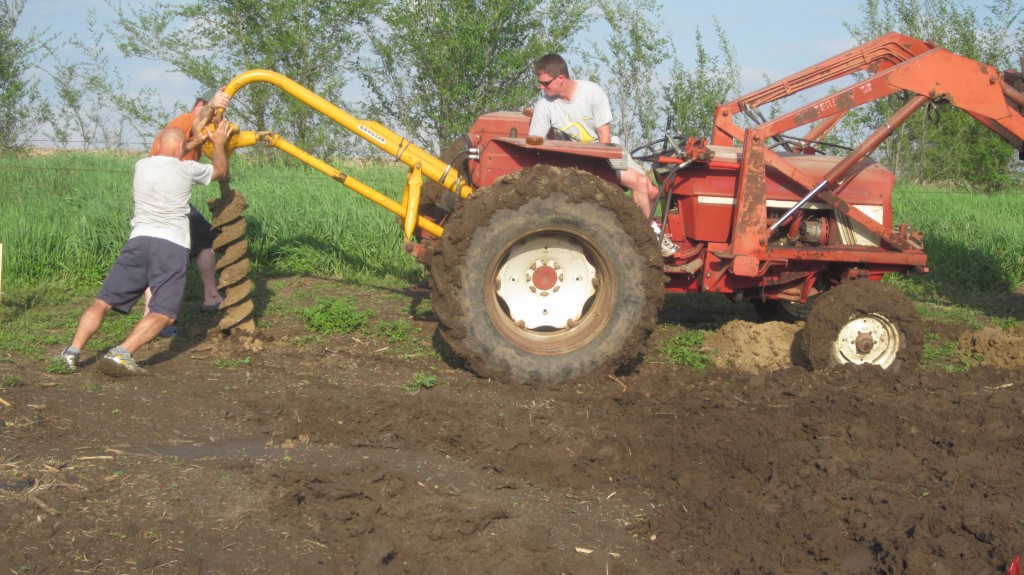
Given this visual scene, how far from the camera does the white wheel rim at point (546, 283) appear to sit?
6.29 metres

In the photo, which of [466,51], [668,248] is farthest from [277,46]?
[668,248]

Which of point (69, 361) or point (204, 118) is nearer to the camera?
point (69, 361)

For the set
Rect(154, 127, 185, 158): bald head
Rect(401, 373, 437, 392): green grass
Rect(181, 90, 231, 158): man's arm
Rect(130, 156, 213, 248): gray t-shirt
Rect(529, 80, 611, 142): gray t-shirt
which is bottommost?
Rect(401, 373, 437, 392): green grass

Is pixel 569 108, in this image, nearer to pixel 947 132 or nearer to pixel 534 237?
pixel 534 237

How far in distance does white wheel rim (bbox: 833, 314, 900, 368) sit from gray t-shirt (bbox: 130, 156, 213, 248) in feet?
15.0

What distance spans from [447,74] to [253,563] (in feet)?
48.1

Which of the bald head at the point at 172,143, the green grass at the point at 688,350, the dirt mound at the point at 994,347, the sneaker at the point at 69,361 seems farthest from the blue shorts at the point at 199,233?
the dirt mound at the point at 994,347

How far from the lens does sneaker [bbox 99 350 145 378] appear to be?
19.6ft

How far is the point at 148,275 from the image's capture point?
633 centimetres

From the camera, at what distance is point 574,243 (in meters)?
6.27

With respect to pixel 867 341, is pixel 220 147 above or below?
above

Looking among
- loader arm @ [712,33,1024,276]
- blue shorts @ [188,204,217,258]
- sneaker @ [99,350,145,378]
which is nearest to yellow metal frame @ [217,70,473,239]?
blue shorts @ [188,204,217,258]

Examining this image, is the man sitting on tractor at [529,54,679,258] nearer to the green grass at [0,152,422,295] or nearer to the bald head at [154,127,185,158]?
the bald head at [154,127,185,158]

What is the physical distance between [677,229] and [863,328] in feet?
4.74
